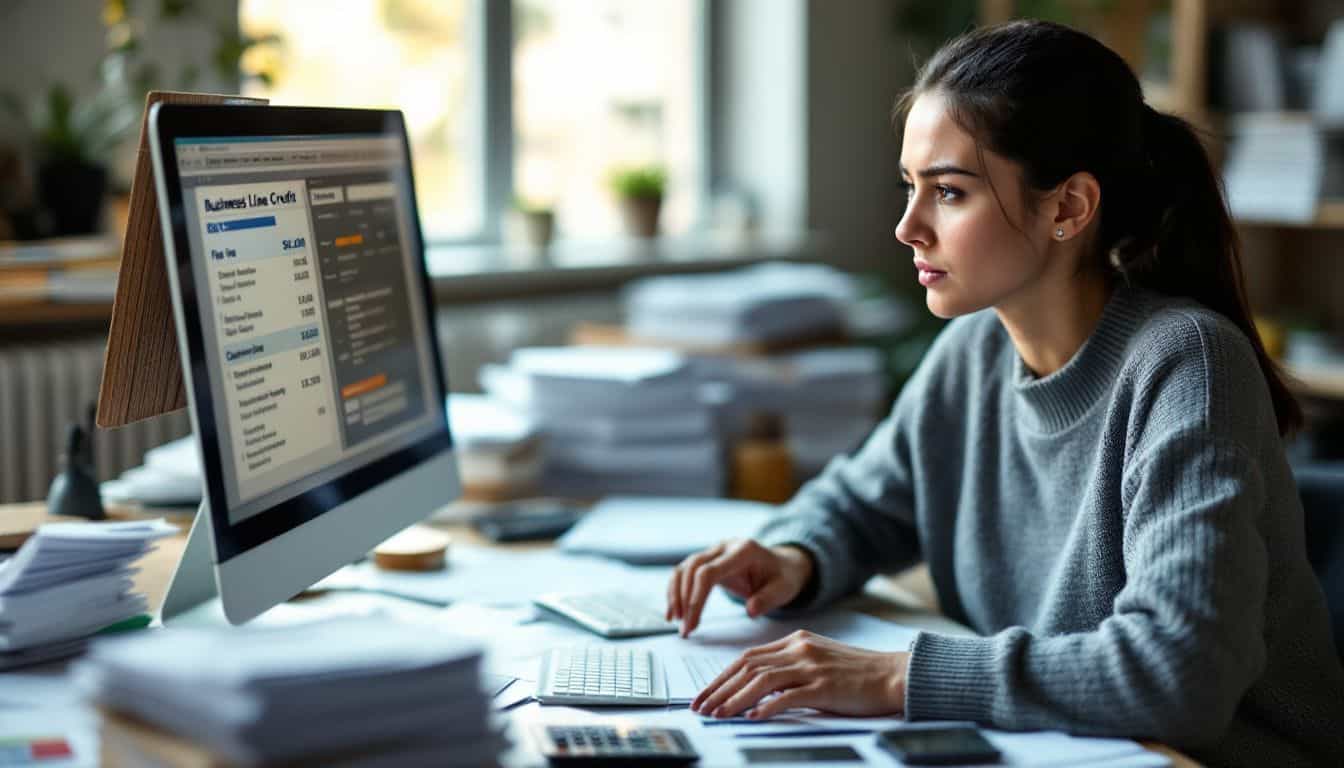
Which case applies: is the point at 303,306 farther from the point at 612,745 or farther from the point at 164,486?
the point at 164,486

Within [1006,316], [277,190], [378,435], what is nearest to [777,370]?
[1006,316]

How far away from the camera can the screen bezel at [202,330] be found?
974mm

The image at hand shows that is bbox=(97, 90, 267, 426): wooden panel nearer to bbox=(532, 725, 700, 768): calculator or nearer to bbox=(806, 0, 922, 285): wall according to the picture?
→ bbox=(532, 725, 700, 768): calculator

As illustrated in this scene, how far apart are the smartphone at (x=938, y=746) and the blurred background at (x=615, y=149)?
1.19 m

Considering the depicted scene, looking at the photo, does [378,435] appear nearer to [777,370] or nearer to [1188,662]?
[1188,662]

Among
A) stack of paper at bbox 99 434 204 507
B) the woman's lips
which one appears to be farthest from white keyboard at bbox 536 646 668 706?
stack of paper at bbox 99 434 204 507

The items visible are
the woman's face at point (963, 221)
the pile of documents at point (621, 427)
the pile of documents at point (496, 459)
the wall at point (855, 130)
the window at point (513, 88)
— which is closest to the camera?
the woman's face at point (963, 221)

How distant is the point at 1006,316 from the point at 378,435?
2.06 feet

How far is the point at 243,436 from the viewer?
104 cm

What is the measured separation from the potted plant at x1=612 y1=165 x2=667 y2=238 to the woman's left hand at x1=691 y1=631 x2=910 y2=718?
2.35 metres

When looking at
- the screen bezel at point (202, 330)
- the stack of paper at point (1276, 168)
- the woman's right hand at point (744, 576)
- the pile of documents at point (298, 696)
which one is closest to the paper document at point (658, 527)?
the woman's right hand at point (744, 576)

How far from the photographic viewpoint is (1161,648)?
0.97 meters

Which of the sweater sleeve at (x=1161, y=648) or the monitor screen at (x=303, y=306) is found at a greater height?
the monitor screen at (x=303, y=306)

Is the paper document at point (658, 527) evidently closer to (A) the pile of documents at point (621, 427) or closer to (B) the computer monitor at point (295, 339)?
(A) the pile of documents at point (621, 427)
